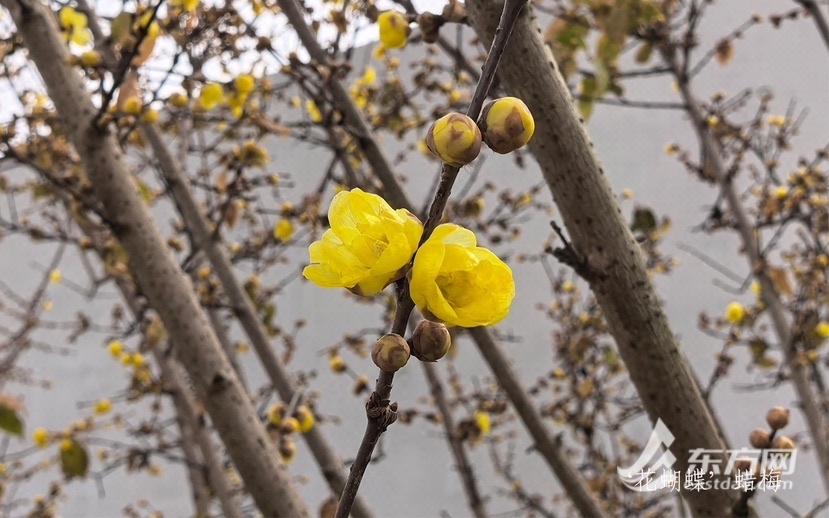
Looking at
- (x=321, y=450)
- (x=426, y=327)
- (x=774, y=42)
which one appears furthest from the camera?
(x=774, y=42)

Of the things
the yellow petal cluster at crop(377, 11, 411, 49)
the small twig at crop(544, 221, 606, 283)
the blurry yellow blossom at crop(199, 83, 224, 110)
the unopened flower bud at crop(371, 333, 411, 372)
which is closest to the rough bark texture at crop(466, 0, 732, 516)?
the small twig at crop(544, 221, 606, 283)

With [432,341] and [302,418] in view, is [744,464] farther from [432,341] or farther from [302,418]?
[302,418]

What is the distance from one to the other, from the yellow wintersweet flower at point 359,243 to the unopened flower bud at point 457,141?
0.13 feet

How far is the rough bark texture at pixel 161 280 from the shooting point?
2.90ft

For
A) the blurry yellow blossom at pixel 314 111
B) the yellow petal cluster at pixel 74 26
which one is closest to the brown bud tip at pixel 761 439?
the blurry yellow blossom at pixel 314 111

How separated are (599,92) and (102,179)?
0.71 m

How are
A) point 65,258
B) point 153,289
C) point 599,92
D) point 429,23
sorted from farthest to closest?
point 65,258, point 153,289, point 599,92, point 429,23

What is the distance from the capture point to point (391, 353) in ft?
1.03

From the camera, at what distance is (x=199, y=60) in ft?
5.33

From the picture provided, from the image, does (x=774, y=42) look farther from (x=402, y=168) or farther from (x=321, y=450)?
(x=321, y=450)

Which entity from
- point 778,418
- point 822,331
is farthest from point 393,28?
point 822,331

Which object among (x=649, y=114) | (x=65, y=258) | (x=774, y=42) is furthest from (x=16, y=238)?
(x=774, y=42)

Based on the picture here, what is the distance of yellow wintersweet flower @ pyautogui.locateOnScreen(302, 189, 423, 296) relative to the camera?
334 mm

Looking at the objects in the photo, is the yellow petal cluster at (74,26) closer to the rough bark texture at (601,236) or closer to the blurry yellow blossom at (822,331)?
the rough bark texture at (601,236)
